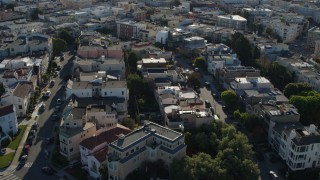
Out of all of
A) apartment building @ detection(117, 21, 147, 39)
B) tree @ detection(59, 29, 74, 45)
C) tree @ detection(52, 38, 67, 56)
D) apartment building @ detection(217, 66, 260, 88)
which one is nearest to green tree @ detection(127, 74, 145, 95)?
apartment building @ detection(217, 66, 260, 88)

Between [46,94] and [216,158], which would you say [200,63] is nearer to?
[46,94]

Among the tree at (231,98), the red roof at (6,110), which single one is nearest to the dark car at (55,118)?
the red roof at (6,110)

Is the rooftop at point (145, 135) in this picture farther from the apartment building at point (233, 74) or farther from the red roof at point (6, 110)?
the apartment building at point (233, 74)

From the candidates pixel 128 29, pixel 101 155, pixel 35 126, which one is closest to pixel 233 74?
pixel 101 155

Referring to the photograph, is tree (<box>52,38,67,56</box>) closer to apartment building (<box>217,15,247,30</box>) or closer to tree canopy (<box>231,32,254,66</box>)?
tree canopy (<box>231,32,254,66</box>)

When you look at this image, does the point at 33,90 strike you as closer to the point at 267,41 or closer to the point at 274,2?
the point at 267,41

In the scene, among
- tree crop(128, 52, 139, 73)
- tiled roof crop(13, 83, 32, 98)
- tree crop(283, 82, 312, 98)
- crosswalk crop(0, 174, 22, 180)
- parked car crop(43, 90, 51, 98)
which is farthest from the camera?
tree crop(128, 52, 139, 73)
